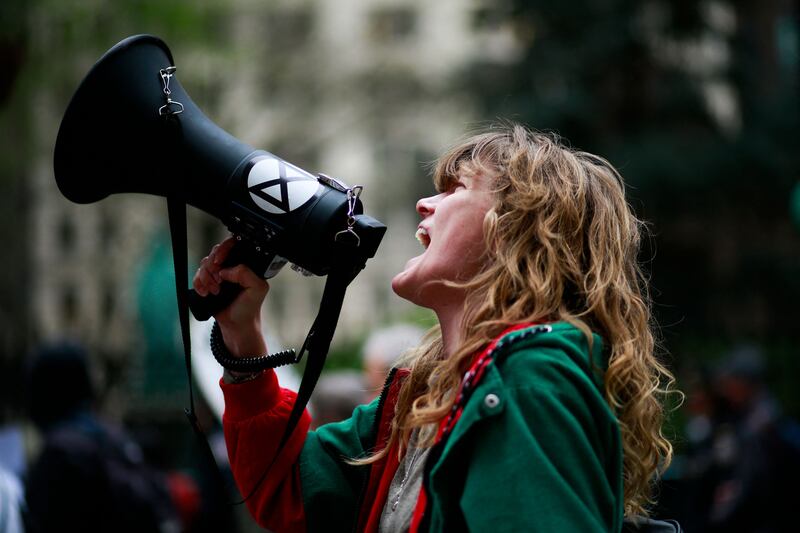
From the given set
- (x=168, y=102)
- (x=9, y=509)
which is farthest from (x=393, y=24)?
(x=168, y=102)

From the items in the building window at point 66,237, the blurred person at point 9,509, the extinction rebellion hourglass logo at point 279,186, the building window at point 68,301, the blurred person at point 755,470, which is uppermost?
the extinction rebellion hourglass logo at point 279,186

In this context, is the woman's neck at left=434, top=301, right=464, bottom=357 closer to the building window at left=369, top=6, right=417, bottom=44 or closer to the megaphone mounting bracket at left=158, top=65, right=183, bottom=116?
the megaphone mounting bracket at left=158, top=65, right=183, bottom=116

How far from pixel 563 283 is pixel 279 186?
0.58 m

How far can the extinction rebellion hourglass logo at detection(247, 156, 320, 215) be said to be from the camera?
2211mm

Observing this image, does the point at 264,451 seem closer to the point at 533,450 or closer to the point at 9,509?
the point at 533,450

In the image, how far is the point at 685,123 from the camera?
40.4ft

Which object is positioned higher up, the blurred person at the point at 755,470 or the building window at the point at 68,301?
the blurred person at the point at 755,470

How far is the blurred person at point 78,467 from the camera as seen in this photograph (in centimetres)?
435

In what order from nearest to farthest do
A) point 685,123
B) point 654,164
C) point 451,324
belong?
point 451,324 < point 654,164 < point 685,123

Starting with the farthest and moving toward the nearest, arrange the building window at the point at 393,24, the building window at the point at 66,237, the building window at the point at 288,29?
the building window at the point at 66,237 → the building window at the point at 393,24 → the building window at the point at 288,29

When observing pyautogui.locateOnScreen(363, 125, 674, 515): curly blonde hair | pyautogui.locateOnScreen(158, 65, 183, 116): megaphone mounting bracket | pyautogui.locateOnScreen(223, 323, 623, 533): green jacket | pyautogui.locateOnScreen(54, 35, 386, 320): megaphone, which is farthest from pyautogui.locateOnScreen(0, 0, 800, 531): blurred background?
pyautogui.locateOnScreen(223, 323, 623, 533): green jacket

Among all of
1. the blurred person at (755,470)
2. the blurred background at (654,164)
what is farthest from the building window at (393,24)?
the blurred person at (755,470)

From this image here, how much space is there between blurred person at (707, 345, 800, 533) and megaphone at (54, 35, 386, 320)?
4.64 m

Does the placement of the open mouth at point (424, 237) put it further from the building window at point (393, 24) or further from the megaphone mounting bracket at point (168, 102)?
the building window at point (393, 24)
